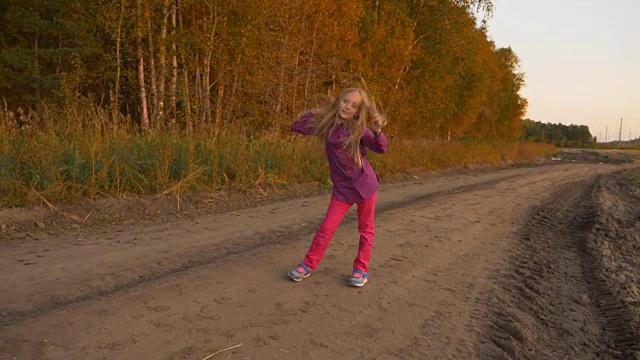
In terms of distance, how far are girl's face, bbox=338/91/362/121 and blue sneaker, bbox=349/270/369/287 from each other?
1461 millimetres

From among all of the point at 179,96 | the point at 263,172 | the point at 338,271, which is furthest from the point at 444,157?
the point at 338,271

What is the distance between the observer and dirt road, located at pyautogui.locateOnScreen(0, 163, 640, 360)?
11.6ft

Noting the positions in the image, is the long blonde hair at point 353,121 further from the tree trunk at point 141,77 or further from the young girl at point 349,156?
the tree trunk at point 141,77

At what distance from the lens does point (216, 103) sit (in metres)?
18.0

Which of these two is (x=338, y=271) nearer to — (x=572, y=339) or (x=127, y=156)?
(x=572, y=339)

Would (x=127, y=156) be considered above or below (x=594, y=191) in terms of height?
above

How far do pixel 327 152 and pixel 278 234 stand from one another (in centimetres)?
219

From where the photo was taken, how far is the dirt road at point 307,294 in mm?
3533

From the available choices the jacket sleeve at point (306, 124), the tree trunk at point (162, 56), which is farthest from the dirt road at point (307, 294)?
the tree trunk at point (162, 56)

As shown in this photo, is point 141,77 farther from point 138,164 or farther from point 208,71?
point 138,164

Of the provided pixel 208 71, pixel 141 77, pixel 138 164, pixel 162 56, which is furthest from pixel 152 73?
pixel 138 164

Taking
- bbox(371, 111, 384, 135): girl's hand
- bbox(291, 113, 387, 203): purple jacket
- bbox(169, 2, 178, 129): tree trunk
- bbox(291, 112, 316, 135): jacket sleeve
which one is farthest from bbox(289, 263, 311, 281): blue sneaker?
bbox(169, 2, 178, 129): tree trunk

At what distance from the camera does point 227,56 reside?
56.2 feet

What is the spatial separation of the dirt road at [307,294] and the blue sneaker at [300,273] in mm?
123
